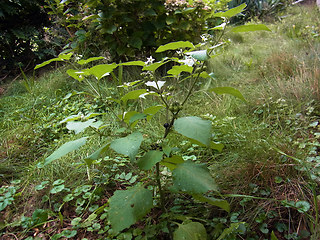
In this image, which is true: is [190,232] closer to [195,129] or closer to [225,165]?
[195,129]

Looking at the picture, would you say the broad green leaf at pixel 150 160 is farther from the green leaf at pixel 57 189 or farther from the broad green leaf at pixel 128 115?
the green leaf at pixel 57 189

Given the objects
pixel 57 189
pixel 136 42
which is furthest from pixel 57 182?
pixel 136 42

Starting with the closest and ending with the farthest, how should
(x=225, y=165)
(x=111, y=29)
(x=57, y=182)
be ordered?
(x=225, y=165), (x=57, y=182), (x=111, y=29)

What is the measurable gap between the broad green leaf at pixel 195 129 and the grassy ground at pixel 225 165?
1.25 ft

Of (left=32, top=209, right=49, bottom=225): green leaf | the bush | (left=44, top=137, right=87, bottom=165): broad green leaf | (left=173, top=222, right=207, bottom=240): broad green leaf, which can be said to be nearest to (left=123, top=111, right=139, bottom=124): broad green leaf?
(left=44, top=137, right=87, bottom=165): broad green leaf

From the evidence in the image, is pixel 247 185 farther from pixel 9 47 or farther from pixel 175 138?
pixel 9 47

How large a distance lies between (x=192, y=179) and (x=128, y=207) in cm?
23

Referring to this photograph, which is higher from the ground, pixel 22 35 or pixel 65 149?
pixel 22 35

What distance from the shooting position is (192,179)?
0.76 metres

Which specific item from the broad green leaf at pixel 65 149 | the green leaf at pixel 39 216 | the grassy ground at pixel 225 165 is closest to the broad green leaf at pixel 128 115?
the grassy ground at pixel 225 165

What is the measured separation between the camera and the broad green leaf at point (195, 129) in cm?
65

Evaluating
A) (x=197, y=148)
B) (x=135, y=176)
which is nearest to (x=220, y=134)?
(x=197, y=148)

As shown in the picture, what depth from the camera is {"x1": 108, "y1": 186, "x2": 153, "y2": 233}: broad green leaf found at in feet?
2.39

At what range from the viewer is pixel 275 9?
7.14 meters
